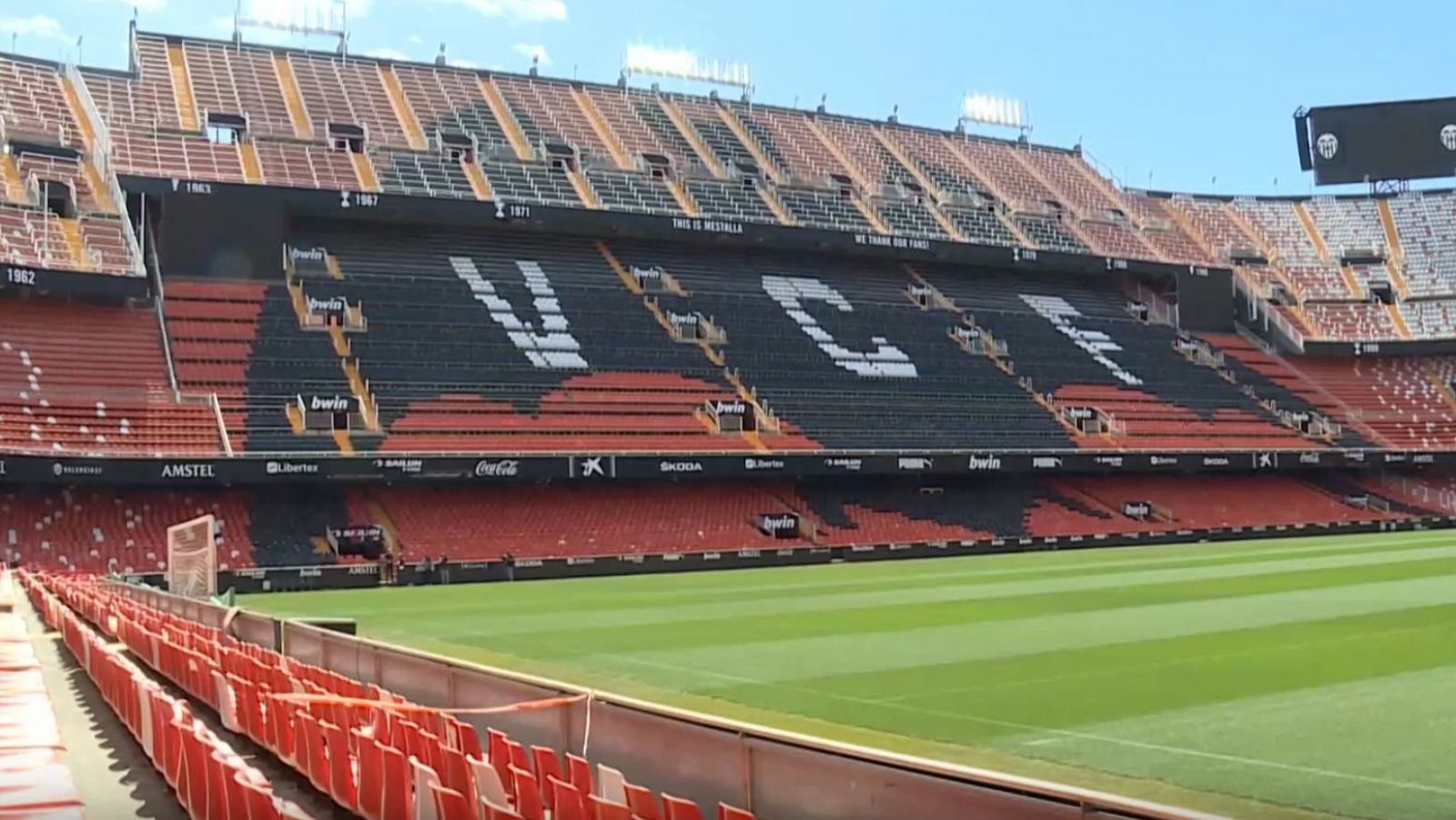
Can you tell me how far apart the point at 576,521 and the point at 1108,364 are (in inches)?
868

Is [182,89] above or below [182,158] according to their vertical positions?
above

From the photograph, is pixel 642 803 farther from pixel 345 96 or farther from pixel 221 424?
pixel 345 96

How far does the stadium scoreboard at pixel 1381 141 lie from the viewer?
183ft

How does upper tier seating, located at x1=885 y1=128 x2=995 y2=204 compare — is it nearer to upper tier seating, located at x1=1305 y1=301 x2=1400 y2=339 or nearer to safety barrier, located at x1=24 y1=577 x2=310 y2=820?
upper tier seating, located at x1=1305 y1=301 x2=1400 y2=339

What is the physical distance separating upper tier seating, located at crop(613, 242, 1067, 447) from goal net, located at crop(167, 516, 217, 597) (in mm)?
19488

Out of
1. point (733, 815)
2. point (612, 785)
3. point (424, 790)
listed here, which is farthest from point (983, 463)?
point (733, 815)

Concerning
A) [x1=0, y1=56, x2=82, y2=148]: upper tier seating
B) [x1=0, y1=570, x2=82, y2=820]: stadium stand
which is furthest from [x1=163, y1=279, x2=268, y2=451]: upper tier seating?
[x1=0, y1=570, x2=82, y2=820]: stadium stand

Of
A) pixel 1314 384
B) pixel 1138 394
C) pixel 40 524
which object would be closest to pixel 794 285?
pixel 1138 394

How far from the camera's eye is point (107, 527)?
29.0m

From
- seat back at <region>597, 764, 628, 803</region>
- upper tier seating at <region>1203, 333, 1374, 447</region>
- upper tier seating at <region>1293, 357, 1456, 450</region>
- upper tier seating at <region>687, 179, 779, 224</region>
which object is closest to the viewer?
seat back at <region>597, 764, 628, 803</region>

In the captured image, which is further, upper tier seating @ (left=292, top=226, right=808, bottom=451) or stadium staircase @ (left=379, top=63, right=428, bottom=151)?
stadium staircase @ (left=379, top=63, right=428, bottom=151)

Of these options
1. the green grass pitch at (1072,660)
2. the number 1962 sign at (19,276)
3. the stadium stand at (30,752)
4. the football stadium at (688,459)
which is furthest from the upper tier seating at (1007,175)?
the stadium stand at (30,752)

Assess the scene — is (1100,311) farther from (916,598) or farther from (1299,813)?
(1299,813)

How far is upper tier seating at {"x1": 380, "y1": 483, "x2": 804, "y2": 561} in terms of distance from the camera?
31.6 m
